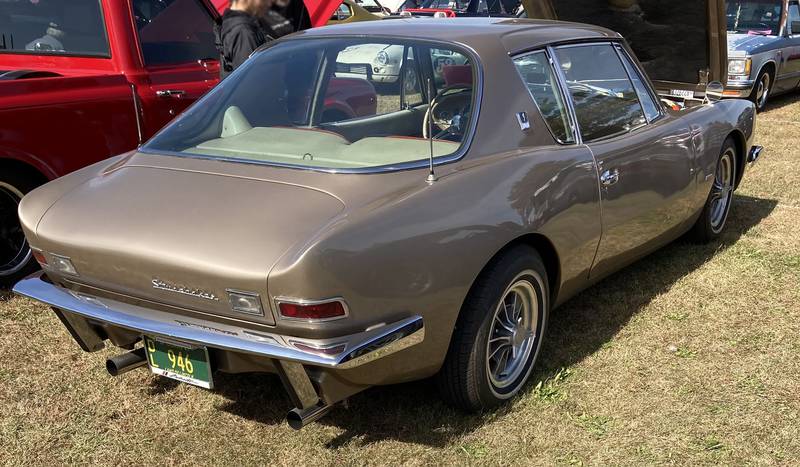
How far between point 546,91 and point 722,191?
88.0 inches

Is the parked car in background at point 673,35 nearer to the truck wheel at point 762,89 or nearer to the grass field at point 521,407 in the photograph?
the grass field at point 521,407

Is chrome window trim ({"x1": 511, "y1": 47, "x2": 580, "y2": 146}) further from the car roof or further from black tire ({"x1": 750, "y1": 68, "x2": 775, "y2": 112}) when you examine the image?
black tire ({"x1": 750, "y1": 68, "x2": 775, "y2": 112})

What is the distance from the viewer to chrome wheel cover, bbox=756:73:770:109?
32.4 ft

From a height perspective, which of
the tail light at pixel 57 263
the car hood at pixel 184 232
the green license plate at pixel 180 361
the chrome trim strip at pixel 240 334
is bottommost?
the green license plate at pixel 180 361

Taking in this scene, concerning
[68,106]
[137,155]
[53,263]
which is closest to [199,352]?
[53,263]

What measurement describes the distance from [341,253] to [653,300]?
2407mm

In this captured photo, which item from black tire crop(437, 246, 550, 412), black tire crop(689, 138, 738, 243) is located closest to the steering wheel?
black tire crop(437, 246, 550, 412)

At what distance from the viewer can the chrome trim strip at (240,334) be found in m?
2.24

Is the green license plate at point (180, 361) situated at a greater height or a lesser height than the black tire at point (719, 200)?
greater

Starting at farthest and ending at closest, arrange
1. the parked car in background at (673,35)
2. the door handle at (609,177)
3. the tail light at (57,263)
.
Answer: the parked car in background at (673,35) → the door handle at (609,177) → the tail light at (57,263)

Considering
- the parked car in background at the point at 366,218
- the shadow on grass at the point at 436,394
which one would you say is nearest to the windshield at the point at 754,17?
the shadow on grass at the point at 436,394

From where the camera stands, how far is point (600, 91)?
3.68 m

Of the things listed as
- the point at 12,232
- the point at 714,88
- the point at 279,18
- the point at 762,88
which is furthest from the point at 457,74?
the point at 762,88

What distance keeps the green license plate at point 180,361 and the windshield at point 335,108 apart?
75 cm
